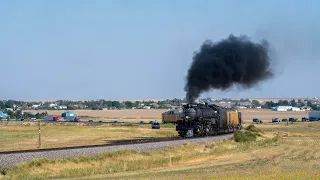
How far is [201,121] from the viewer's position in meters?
54.5

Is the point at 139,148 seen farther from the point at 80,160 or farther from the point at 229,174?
the point at 229,174

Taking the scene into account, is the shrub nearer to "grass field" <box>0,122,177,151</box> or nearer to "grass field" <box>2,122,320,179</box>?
"grass field" <box>2,122,320,179</box>

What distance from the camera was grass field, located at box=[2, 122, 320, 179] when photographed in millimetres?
28125

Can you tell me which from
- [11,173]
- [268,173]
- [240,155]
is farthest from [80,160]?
[240,155]

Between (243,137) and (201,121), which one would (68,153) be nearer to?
(201,121)

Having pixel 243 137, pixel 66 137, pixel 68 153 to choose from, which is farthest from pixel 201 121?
pixel 68 153

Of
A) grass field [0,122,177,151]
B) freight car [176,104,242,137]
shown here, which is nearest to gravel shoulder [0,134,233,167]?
freight car [176,104,242,137]

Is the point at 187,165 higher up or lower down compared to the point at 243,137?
lower down

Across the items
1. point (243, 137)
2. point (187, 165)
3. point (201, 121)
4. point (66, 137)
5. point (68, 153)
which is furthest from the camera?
point (66, 137)

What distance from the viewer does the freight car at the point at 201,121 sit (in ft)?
175

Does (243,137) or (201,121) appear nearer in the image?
(201,121)

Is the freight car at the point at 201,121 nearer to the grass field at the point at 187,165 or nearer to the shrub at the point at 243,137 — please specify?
the shrub at the point at 243,137

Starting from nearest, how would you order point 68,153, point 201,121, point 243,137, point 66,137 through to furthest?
1. point 68,153
2. point 201,121
3. point 243,137
4. point 66,137

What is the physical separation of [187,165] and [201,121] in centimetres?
1932
